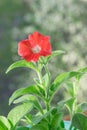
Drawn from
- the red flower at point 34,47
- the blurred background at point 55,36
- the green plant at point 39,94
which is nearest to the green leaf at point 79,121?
the green plant at point 39,94

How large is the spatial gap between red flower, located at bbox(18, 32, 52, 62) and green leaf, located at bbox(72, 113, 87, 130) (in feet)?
0.35

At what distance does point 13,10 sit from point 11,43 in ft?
2.19

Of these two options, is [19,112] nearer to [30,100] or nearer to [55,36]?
[30,100]

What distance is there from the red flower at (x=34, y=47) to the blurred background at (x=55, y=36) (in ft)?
8.81

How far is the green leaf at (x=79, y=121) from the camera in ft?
2.24

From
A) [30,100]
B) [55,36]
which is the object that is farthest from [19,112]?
[55,36]

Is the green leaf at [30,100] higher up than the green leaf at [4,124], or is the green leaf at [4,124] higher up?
the green leaf at [30,100]

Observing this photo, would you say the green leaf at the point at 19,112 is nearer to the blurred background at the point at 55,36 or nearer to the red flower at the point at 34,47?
the red flower at the point at 34,47

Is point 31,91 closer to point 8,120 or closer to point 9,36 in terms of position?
point 8,120

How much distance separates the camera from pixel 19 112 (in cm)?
71

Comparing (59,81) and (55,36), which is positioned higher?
(59,81)

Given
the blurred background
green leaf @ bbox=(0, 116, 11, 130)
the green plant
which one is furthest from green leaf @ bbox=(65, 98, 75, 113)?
the blurred background

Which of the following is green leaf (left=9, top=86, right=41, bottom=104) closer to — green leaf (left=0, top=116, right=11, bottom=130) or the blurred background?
green leaf (left=0, top=116, right=11, bottom=130)

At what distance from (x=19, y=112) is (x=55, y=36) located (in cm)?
338
